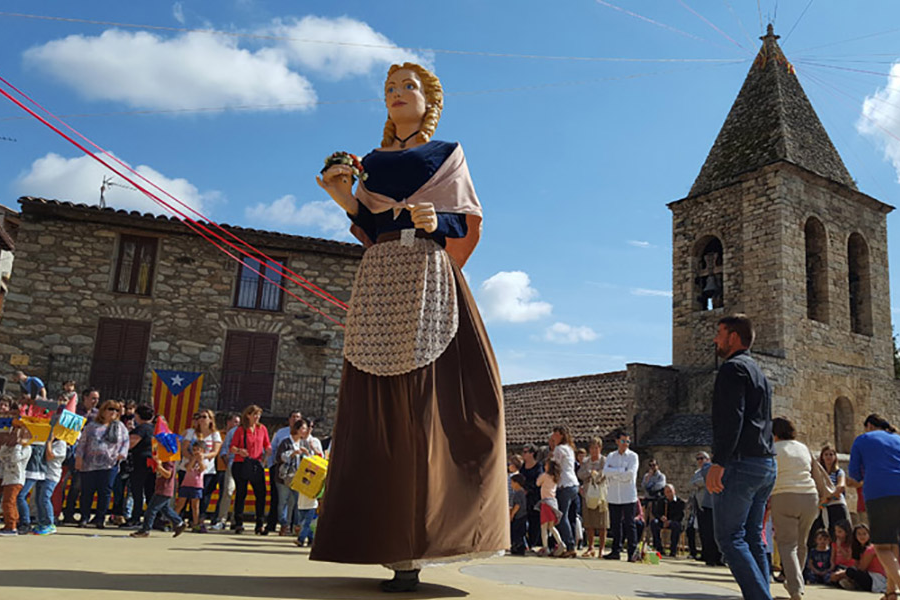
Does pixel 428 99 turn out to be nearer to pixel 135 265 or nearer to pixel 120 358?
pixel 120 358

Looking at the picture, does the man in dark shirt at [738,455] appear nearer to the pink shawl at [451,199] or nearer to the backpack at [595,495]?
the pink shawl at [451,199]

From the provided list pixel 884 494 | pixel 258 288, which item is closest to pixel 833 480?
pixel 884 494

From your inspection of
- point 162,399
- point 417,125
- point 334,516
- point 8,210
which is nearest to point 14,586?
point 334,516

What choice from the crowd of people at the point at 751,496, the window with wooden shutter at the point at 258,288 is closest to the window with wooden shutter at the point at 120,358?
the window with wooden shutter at the point at 258,288

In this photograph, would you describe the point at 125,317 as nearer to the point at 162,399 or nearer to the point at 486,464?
the point at 162,399

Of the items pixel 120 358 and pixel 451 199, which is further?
pixel 120 358

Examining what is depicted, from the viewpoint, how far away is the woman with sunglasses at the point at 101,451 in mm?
8045

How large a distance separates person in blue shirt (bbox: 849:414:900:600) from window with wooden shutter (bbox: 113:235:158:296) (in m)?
16.6

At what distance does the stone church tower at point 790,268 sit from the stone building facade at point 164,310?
10.2 m

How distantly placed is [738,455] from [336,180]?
2.44 metres

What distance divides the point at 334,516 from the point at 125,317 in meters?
16.5

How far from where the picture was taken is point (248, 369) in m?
18.3

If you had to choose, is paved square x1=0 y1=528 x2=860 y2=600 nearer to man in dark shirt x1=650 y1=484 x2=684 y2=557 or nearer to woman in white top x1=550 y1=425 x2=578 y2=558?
woman in white top x1=550 y1=425 x2=578 y2=558

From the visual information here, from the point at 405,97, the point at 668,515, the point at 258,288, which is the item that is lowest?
the point at 668,515
